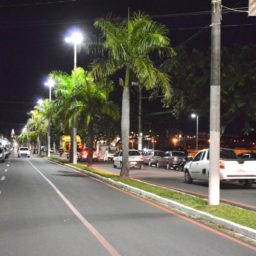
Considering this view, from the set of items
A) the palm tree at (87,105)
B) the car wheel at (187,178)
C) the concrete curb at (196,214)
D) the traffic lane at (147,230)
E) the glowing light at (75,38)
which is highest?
the glowing light at (75,38)

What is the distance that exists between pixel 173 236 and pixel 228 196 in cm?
870

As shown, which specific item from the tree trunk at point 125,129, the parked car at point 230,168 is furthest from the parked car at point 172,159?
the parked car at point 230,168

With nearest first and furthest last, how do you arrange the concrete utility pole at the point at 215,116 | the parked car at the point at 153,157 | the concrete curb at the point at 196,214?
the concrete curb at the point at 196,214
the concrete utility pole at the point at 215,116
the parked car at the point at 153,157

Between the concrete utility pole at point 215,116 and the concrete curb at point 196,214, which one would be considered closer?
the concrete curb at point 196,214

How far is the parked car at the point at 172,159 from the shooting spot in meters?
41.7

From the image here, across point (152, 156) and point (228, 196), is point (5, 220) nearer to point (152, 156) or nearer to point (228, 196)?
point (228, 196)

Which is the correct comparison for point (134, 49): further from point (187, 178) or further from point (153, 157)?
point (153, 157)

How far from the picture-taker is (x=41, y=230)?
10891 millimetres

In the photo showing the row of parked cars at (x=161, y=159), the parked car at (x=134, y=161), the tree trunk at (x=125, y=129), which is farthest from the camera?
the row of parked cars at (x=161, y=159)

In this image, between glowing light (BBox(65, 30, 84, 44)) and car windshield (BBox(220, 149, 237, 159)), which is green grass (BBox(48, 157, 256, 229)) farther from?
glowing light (BBox(65, 30, 84, 44))

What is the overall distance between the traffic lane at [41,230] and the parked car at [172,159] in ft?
82.0

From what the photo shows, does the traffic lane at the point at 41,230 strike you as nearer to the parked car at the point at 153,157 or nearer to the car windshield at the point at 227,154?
the car windshield at the point at 227,154

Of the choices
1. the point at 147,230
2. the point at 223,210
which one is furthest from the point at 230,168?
the point at 147,230

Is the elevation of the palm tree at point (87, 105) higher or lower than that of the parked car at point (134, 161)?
higher
